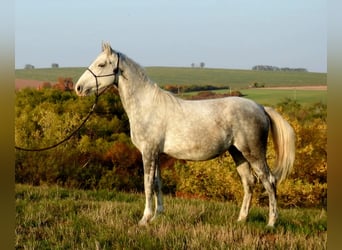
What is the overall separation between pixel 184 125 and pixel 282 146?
160 centimetres

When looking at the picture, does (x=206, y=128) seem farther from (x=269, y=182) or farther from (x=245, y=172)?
(x=269, y=182)

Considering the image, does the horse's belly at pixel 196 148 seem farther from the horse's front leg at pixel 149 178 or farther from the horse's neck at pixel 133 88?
the horse's neck at pixel 133 88

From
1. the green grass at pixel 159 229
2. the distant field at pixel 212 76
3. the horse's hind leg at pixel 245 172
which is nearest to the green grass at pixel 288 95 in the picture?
the distant field at pixel 212 76

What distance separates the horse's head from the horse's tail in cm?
265

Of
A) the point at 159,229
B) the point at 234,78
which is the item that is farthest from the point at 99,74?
the point at 234,78

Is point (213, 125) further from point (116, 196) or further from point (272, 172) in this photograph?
point (116, 196)

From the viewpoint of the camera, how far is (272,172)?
572 centimetres

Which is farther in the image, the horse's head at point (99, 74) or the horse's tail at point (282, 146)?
the horse's tail at point (282, 146)

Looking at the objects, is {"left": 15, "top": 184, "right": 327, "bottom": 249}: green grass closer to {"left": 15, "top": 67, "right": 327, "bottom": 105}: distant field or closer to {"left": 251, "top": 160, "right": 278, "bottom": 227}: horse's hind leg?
{"left": 251, "top": 160, "right": 278, "bottom": 227}: horse's hind leg

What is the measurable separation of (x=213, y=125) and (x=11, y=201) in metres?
3.68

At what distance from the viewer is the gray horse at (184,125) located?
5.42m

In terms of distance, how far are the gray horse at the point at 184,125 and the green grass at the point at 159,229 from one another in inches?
15.7

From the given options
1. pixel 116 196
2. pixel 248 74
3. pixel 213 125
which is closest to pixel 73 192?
pixel 116 196

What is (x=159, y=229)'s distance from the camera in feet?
16.5
